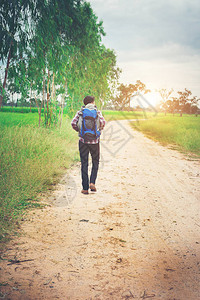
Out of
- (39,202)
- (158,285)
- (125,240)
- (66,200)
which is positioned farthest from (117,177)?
(158,285)

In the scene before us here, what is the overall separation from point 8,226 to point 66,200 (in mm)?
1537

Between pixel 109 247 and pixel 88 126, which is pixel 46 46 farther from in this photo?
pixel 109 247

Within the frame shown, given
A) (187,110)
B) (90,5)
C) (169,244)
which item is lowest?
(169,244)

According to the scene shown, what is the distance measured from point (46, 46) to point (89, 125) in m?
4.97

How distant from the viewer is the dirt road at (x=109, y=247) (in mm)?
2268

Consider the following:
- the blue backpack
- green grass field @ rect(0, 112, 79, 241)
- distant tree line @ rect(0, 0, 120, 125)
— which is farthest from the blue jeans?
distant tree line @ rect(0, 0, 120, 125)

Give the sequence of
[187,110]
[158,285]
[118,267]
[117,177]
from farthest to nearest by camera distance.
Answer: [187,110] → [117,177] → [118,267] → [158,285]

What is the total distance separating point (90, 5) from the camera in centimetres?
1101

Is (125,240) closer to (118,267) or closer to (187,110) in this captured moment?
(118,267)

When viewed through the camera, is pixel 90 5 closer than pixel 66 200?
No

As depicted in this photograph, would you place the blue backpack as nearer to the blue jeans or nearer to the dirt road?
the blue jeans

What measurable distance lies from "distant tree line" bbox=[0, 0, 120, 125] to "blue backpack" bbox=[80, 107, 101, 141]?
→ 2943 mm

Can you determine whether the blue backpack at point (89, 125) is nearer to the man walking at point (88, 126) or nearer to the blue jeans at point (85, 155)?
the man walking at point (88, 126)

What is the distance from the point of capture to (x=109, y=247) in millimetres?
3014
